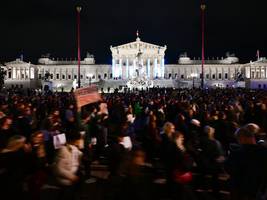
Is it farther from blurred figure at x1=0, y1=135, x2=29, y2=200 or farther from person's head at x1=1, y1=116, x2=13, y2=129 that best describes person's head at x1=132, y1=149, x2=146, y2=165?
person's head at x1=1, y1=116, x2=13, y2=129

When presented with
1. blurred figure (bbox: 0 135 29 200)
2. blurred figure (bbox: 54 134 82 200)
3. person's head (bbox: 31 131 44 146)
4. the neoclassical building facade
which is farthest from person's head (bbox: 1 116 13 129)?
the neoclassical building facade

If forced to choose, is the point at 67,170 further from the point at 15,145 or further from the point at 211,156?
the point at 211,156

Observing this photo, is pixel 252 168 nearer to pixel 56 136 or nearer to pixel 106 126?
pixel 56 136

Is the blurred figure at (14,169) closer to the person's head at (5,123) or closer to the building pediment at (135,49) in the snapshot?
the person's head at (5,123)

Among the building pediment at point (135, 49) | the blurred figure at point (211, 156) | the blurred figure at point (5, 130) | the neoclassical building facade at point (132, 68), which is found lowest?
the blurred figure at point (211, 156)

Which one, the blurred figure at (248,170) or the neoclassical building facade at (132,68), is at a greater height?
the neoclassical building facade at (132,68)

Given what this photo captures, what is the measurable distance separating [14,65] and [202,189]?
10611 cm

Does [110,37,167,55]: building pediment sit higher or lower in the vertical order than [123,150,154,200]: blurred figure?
higher

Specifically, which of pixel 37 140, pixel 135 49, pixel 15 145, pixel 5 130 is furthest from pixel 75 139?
pixel 135 49

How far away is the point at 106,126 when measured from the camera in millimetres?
11523

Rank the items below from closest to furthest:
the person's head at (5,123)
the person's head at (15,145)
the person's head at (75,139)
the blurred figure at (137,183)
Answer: the blurred figure at (137,183) < the person's head at (15,145) < the person's head at (75,139) < the person's head at (5,123)

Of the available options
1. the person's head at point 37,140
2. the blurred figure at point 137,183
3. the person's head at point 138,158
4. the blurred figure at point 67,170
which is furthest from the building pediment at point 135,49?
the blurred figure at point 137,183

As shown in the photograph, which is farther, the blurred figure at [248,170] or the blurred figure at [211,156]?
the blurred figure at [211,156]

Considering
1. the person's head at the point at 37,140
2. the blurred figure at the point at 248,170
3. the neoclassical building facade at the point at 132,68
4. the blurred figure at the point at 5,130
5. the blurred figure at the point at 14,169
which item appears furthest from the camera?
the neoclassical building facade at the point at 132,68
